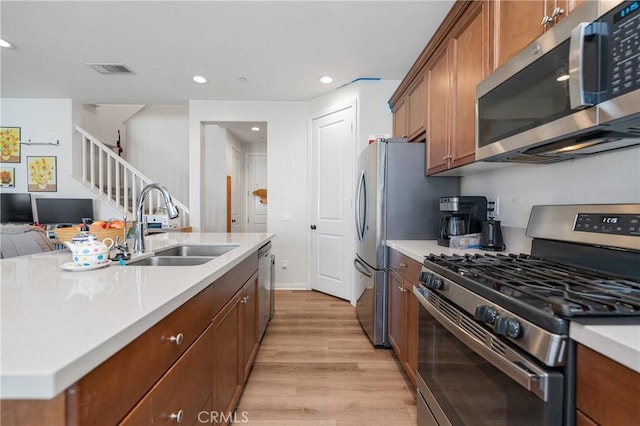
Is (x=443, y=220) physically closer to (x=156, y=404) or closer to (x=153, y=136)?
(x=156, y=404)

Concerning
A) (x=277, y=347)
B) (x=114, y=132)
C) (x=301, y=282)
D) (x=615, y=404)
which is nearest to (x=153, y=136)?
(x=114, y=132)

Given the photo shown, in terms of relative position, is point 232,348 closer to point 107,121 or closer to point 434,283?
point 434,283

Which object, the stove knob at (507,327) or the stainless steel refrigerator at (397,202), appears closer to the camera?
the stove knob at (507,327)

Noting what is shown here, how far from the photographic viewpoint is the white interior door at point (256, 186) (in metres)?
6.74

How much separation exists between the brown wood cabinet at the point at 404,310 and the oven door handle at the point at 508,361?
0.65m

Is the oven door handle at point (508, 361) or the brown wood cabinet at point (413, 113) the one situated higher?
the brown wood cabinet at point (413, 113)

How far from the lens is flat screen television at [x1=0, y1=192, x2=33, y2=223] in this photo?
426cm

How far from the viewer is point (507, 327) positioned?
0.82 metres

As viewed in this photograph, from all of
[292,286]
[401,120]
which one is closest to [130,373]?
[401,120]

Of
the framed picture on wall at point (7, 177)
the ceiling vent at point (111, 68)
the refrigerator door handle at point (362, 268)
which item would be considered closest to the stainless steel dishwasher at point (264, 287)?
the refrigerator door handle at point (362, 268)

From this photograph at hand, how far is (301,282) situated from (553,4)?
3.91 metres

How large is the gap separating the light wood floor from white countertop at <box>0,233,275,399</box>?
1.06 meters

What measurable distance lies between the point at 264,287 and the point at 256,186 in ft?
14.7

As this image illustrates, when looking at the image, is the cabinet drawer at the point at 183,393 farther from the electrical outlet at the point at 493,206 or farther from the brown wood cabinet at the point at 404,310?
the electrical outlet at the point at 493,206
